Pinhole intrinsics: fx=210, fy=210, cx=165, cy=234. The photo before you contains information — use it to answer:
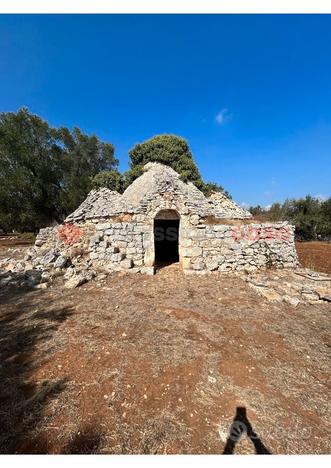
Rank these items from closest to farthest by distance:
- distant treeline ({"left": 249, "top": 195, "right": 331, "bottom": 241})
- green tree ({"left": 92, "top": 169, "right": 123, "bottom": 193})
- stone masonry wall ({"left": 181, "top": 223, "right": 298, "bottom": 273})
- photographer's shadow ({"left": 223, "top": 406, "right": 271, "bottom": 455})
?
photographer's shadow ({"left": 223, "top": 406, "right": 271, "bottom": 455}), stone masonry wall ({"left": 181, "top": 223, "right": 298, "bottom": 273}), green tree ({"left": 92, "top": 169, "right": 123, "bottom": 193}), distant treeline ({"left": 249, "top": 195, "right": 331, "bottom": 241})

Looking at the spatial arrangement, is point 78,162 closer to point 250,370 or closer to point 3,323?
point 3,323

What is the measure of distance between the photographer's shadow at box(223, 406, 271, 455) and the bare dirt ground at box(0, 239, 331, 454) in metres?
0.01

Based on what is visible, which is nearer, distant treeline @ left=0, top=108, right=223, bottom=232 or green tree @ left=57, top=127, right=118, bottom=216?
distant treeline @ left=0, top=108, right=223, bottom=232

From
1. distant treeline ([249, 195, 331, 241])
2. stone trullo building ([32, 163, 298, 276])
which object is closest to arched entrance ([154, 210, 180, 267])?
stone trullo building ([32, 163, 298, 276])

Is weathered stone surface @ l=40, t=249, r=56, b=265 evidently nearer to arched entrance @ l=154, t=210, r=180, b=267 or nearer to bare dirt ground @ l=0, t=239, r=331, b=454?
bare dirt ground @ l=0, t=239, r=331, b=454

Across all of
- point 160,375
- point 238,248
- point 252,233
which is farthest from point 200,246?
point 160,375

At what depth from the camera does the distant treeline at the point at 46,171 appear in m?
16.7

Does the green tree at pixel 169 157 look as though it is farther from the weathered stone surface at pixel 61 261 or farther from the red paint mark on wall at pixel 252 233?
the weathered stone surface at pixel 61 261

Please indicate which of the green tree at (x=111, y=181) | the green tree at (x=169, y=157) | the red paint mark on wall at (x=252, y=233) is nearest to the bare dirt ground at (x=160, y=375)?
the red paint mark on wall at (x=252, y=233)

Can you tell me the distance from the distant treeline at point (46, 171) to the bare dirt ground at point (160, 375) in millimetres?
11762

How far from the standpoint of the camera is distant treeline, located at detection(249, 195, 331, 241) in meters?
26.3

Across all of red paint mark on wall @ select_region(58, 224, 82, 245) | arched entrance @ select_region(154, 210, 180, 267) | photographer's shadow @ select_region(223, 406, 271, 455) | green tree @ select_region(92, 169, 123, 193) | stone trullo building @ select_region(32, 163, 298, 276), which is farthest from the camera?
green tree @ select_region(92, 169, 123, 193)
